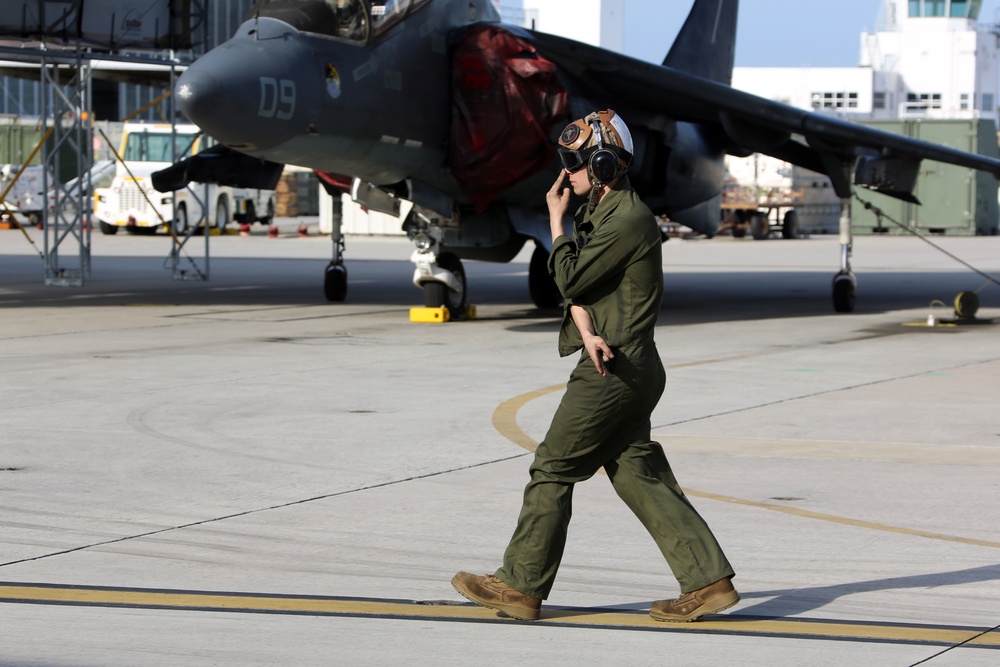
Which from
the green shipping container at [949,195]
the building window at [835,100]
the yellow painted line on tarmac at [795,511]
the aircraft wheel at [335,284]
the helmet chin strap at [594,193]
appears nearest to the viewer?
the helmet chin strap at [594,193]

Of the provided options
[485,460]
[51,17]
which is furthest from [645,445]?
[51,17]

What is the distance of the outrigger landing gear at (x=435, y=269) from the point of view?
16547 mm

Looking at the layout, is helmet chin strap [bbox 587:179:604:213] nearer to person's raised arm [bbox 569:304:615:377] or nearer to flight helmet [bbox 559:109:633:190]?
flight helmet [bbox 559:109:633:190]

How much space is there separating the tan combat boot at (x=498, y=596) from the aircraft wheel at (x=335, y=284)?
1525 centimetres

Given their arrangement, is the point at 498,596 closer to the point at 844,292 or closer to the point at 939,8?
the point at 844,292

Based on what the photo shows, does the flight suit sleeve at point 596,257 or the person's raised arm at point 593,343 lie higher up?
the flight suit sleeve at point 596,257

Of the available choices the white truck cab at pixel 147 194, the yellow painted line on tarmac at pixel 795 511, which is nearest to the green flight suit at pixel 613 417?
the yellow painted line on tarmac at pixel 795 511

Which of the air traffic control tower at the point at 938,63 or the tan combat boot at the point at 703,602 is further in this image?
the air traffic control tower at the point at 938,63

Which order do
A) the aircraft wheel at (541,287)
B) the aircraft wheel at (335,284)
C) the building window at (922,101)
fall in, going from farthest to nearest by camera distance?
the building window at (922,101) → the aircraft wheel at (335,284) → the aircraft wheel at (541,287)

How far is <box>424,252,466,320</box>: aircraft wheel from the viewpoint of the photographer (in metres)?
17.1

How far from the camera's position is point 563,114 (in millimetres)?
15930

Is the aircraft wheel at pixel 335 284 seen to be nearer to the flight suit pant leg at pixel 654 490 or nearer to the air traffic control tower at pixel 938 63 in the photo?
the flight suit pant leg at pixel 654 490

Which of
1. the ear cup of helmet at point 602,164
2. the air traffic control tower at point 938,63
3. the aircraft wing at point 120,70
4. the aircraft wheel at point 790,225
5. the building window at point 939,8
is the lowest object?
the aircraft wheel at point 790,225

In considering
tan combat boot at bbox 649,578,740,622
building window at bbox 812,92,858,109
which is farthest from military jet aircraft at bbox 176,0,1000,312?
building window at bbox 812,92,858,109
